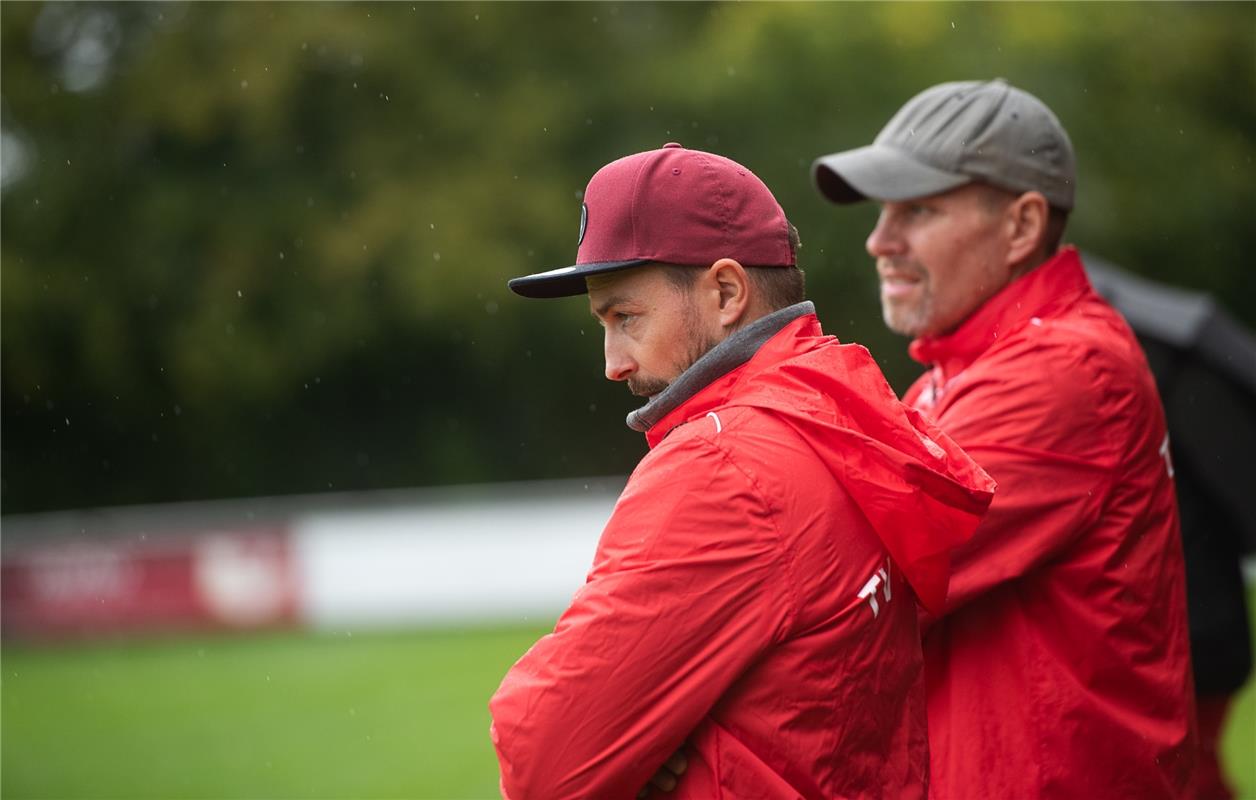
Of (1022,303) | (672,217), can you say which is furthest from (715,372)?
Answer: (1022,303)

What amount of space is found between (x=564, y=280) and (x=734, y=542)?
1.70 ft

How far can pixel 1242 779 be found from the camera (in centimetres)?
Answer: 740

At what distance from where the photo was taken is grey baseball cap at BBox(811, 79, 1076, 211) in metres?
3.25

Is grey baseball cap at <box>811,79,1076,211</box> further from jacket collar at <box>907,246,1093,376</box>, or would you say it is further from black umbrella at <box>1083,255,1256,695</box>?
black umbrella at <box>1083,255,1256,695</box>

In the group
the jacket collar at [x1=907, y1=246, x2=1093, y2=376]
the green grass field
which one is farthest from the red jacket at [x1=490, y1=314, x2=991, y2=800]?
the green grass field

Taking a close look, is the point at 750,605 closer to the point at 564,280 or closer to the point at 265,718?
the point at 564,280

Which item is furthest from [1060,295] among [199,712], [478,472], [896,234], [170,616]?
[478,472]

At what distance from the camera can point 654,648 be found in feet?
6.83

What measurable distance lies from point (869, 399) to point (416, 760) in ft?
24.5

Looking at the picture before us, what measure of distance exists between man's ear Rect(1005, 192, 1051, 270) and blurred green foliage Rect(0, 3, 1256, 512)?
656 inches

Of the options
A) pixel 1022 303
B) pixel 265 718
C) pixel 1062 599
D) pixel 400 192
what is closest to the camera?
pixel 1062 599

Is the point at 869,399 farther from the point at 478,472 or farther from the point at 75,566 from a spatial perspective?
the point at 478,472

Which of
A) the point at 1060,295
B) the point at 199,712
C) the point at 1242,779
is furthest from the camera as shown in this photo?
the point at 199,712

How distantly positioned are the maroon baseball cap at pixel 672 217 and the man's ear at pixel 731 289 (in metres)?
0.01
